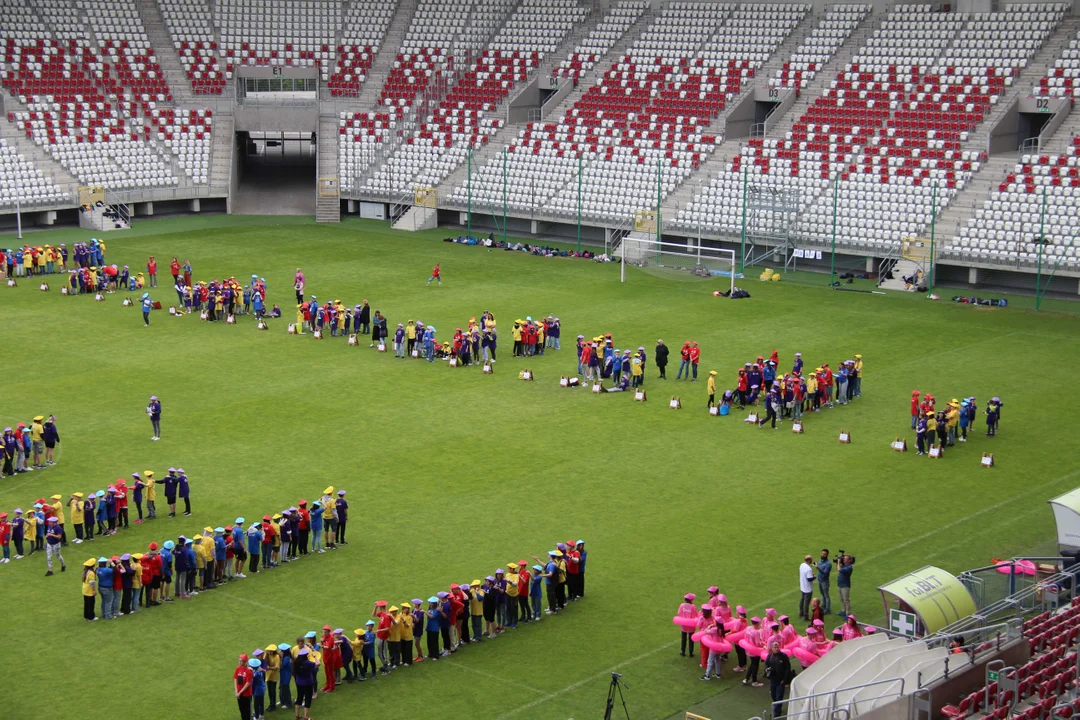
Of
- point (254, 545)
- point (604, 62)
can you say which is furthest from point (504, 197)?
point (254, 545)

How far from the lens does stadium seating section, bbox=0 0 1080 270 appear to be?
5150cm

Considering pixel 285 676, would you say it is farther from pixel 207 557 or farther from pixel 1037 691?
pixel 1037 691

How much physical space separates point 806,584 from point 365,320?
21514mm

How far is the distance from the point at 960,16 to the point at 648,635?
42.1 metres

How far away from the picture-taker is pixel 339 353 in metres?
39.4

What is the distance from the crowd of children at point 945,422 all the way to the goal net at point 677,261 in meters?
16.5

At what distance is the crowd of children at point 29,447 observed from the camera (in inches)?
1145

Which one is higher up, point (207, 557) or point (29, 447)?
point (29, 447)

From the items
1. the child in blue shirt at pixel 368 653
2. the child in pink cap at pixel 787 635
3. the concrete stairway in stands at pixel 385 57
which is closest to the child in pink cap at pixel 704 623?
the child in pink cap at pixel 787 635


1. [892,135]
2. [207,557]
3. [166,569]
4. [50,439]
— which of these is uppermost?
[892,135]

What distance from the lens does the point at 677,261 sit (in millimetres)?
50531

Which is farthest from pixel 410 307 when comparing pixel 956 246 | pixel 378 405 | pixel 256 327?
pixel 956 246

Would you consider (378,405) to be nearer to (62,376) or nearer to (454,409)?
(454,409)

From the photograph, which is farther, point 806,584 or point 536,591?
point 536,591
